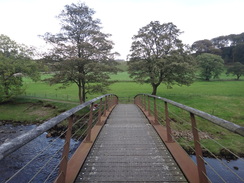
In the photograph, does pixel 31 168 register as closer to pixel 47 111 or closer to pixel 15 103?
pixel 47 111

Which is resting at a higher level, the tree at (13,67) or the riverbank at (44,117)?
the tree at (13,67)

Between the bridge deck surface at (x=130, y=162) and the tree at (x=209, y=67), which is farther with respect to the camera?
the tree at (x=209, y=67)

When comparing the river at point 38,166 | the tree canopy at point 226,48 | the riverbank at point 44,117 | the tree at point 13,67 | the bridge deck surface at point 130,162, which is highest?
the tree canopy at point 226,48

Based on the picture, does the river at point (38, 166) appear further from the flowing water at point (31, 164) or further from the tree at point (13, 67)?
the tree at point (13, 67)

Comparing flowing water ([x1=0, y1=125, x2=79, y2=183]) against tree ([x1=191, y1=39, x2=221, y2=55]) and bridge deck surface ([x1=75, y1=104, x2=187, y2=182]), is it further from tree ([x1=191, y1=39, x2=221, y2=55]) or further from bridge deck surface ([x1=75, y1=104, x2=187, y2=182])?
tree ([x1=191, y1=39, x2=221, y2=55])

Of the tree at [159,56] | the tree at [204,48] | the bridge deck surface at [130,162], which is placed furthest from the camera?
the tree at [204,48]

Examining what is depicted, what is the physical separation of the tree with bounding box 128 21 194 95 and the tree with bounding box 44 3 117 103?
6.74 meters

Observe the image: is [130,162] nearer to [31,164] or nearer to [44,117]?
[31,164]

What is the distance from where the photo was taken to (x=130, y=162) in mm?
3123

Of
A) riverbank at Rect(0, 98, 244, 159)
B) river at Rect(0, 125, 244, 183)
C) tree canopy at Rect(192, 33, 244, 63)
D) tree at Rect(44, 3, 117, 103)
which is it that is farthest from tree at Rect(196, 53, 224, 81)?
river at Rect(0, 125, 244, 183)

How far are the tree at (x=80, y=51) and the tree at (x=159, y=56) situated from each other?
22.1ft

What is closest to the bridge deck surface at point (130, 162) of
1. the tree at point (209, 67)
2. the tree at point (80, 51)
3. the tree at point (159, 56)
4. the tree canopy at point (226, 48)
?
the tree at point (80, 51)

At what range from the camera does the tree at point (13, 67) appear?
917 inches

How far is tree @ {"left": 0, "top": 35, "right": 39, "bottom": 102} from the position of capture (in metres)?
23.3
